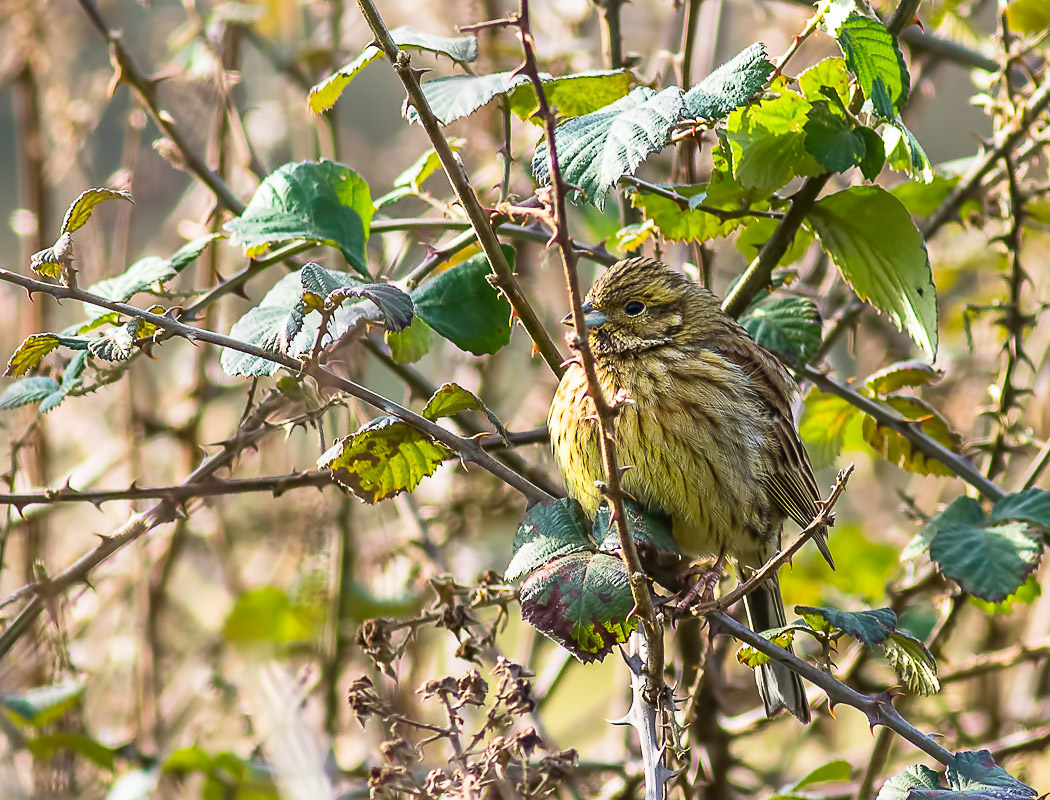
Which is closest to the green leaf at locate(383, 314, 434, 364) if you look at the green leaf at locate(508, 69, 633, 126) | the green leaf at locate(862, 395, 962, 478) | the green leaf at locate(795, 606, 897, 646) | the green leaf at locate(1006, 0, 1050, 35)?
the green leaf at locate(508, 69, 633, 126)

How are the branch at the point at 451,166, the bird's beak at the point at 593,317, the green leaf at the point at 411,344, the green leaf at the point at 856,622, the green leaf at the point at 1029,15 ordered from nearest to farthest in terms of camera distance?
1. the branch at the point at 451,166
2. the green leaf at the point at 856,622
3. the green leaf at the point at 411,344
4. the bird's beak at the point at 593,317
5. the green leaf at the point at 1029,15

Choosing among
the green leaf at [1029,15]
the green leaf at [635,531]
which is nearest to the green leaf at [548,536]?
the green leaf at [635,531]

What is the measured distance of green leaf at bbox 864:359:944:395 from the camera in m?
2.60

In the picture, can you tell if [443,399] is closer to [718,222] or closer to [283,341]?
[283,341]

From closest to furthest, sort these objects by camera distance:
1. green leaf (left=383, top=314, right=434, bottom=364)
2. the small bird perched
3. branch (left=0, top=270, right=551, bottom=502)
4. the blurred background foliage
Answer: branch (left=0, top=270, right=551, bottom=502) → green leaf (left=383, top=314, right=434, bottom=364) → the small bird perched → the blurred background foliage

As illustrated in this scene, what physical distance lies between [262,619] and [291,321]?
183 cm

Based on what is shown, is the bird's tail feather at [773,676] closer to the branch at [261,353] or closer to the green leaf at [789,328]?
the green leaf at [789,328]

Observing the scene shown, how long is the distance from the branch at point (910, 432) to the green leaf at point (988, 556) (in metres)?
0.17

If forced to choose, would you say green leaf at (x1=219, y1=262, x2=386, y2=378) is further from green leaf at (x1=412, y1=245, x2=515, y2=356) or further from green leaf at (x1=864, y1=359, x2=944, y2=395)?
green leaf at (x1=864, y1=359, x2=944, y2=395)

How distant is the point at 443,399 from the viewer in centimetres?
197

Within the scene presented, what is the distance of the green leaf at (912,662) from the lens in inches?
71.3

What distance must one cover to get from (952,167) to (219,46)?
2111mm

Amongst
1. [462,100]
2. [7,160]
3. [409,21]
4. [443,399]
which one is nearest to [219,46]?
[409,21]

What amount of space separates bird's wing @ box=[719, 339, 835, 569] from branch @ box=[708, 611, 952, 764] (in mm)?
1081
